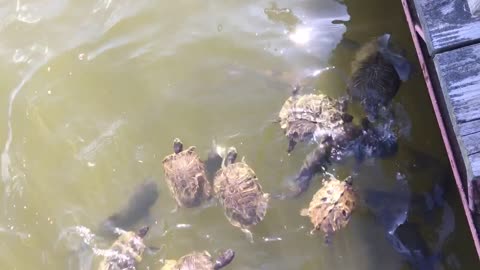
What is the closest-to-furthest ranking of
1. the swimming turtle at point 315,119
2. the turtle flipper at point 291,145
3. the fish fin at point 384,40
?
1. the swimming turtle at point 315,119
2. the turtle flipper at point 291,145
3. the fish fin at point 384,40

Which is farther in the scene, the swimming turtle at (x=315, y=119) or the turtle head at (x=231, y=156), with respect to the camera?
the turtle head at (x=231, y=156)

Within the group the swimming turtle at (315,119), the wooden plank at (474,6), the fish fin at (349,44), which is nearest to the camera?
the wooden plank at (474,6)

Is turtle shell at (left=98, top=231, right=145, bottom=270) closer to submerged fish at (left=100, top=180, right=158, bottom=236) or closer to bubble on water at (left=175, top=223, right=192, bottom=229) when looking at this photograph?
submerged fish at (left=100, top=180, right=158, bottom=236)

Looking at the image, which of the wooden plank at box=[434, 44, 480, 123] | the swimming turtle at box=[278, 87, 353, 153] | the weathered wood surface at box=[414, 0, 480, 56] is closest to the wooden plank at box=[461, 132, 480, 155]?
the wooden plank at box=[434, 44, 480, 123]

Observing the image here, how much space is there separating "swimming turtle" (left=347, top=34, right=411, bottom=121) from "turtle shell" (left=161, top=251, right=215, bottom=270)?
1937 mm

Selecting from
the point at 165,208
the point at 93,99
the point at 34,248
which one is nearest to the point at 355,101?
the point at 165,208

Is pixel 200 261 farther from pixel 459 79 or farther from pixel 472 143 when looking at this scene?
pixel 459 79

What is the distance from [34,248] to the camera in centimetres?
528

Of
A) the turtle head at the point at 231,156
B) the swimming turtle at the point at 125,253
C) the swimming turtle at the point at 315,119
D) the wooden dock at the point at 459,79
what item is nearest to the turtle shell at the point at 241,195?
the turtle head at the point at 231,156

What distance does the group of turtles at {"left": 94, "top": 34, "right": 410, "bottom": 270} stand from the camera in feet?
16.1

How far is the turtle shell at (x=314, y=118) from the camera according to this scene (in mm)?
5035

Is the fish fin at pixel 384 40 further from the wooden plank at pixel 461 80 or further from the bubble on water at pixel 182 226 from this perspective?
the bubble on water at pixel 182 226

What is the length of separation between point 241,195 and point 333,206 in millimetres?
796

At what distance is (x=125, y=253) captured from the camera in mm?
4977
